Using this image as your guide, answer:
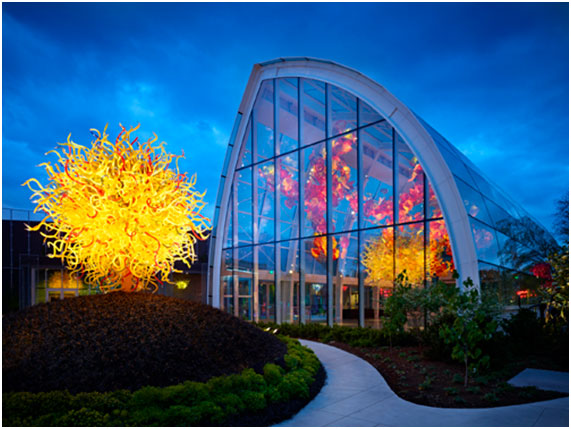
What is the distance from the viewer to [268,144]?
64.3 feet

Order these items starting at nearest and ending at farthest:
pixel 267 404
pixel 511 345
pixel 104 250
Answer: pixel 267 404 < pixel 104 250 < pixel 511 345

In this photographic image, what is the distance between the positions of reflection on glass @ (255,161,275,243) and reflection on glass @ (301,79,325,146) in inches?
94.2

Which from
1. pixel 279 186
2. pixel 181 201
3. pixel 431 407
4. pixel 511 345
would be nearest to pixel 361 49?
pixel 181 201

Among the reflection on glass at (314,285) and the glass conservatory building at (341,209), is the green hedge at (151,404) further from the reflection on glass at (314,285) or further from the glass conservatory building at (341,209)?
the reflection on glass at (314,285)

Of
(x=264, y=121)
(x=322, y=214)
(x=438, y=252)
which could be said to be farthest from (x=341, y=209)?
(x=264, y=121)

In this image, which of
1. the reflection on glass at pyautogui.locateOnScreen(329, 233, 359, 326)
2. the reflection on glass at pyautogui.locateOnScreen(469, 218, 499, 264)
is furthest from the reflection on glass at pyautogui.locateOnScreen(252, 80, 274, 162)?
the reflection on glass at pyautogui.locateOnScreen(469, 218, 499, 264)

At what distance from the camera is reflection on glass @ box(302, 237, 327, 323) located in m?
16.4

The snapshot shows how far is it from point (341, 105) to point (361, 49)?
9027 millimetres

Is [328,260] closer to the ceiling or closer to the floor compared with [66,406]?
closer to the ceiling

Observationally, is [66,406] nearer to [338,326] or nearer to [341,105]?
[338,326]

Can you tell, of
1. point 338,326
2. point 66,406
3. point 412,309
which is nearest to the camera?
point 66,406

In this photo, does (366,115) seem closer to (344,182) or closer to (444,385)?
(344,182)

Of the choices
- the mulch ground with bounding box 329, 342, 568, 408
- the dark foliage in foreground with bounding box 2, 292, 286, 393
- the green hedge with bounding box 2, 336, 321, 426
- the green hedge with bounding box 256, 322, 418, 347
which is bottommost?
the green hedge with bounding box 256, 322, 418, 347

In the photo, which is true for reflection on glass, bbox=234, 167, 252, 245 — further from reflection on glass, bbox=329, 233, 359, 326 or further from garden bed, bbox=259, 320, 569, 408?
garden bed, bbox=259, 320, 569, 408
